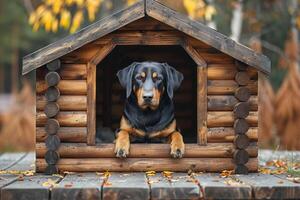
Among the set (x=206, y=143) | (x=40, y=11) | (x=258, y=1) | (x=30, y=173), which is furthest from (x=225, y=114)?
(x=258, y=1)

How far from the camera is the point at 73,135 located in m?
5.69

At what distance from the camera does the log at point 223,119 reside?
576 centimetres

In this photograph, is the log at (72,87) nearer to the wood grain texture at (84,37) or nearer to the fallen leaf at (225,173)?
the wood grain texture at (84,37)

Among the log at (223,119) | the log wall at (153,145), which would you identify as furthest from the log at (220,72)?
the log at (223,119)

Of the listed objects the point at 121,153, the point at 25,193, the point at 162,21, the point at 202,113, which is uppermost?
the point at 162,21

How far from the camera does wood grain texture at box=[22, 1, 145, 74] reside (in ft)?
18.2

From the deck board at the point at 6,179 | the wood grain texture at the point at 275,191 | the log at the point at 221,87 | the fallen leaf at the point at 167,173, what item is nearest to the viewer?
the wood grain texture at the point at 275,191

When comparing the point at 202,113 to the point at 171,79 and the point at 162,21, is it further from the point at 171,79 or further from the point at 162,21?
the point at 162,21

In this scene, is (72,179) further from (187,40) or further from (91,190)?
(187,40)

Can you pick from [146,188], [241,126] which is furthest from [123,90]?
[146,188]

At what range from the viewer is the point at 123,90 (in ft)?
25.8

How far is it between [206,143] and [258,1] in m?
8.77

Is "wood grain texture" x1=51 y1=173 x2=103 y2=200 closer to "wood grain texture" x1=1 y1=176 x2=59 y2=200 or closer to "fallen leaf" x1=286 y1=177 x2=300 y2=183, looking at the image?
"wood grain texture" x1=1 y1=176 x2=59 y2=200

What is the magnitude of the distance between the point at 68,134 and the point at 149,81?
1.01 metres
